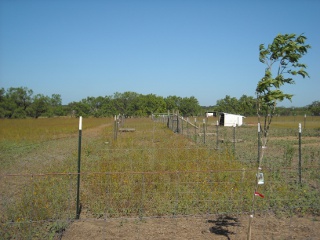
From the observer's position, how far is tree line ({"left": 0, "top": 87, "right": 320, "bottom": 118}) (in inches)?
3211

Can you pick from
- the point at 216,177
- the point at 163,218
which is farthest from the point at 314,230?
the point at 216,177

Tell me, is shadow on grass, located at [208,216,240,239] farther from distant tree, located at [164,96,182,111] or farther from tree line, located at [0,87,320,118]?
distant tree, located at [164,96,182,111]

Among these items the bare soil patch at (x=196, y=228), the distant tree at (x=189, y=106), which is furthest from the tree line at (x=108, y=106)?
the bare soil patch at (x=196, y=228)

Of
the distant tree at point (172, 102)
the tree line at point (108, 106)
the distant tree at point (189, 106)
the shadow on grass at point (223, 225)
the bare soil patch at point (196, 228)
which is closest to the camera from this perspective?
the bare soil patch at point (196, 228)

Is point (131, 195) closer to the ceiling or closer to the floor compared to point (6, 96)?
closer to the floor

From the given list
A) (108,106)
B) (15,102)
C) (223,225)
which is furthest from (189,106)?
(223,225)

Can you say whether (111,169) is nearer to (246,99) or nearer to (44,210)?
(44,210)

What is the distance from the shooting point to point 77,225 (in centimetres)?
520

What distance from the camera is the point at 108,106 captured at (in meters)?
116

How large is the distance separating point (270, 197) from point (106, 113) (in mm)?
109057

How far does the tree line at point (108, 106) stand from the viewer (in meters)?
81.6

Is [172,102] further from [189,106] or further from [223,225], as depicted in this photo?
[223,225]

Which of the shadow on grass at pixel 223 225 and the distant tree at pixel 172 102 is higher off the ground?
the distant tree at pixel 172 102

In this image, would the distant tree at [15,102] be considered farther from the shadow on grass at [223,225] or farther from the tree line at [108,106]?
the shadow on grass at [223,225]
